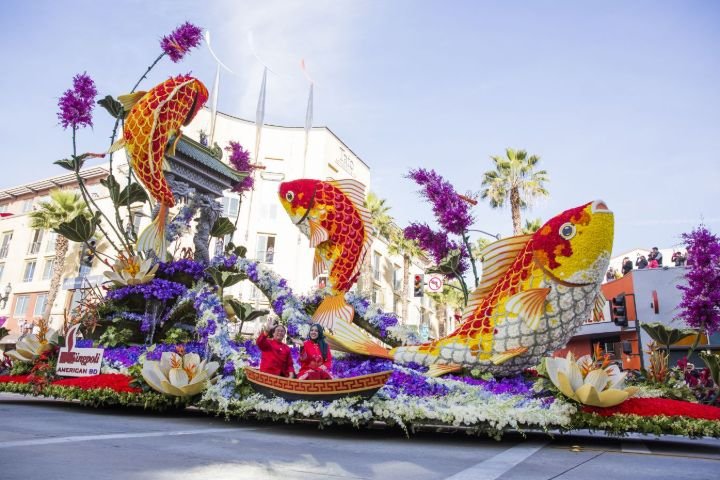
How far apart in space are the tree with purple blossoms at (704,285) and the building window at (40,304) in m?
33.5

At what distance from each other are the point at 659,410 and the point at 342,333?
14.1 feet

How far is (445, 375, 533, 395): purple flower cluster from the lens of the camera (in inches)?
Answer: 265

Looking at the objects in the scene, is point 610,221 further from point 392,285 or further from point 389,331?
point 392,285

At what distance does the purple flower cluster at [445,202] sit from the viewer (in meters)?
11.0

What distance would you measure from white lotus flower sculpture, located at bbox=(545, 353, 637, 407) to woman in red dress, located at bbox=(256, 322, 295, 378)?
11.2ft

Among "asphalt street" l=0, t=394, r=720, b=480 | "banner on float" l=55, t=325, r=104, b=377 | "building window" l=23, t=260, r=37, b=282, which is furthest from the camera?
"building window" l=23, t=260, r=37, b=282

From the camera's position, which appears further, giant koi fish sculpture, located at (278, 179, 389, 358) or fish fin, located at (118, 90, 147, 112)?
fish fin, located at (118, 90, 147, 112)

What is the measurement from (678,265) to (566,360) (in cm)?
1626

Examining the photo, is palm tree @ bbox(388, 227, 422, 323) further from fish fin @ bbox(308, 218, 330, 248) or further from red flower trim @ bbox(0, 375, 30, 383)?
red flower trim @ bbox(0, 375, 30, 383)

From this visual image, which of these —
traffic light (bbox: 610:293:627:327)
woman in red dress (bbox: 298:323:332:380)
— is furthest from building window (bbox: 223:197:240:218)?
woman in red dress (bbox: 298:323:332:380)

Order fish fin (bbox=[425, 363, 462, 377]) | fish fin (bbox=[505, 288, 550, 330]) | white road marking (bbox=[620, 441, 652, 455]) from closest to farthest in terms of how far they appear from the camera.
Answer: white road marking (bbox=[620, 441, 652, 455])
fish fin (bbox=[505, 288, 550, 330])
fish fin (bbox=[425, 363, 462, 377])

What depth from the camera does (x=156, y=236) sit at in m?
9.34

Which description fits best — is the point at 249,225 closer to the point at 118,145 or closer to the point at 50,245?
the point at 50,245

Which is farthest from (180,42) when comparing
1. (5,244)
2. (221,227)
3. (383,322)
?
(5,244)
